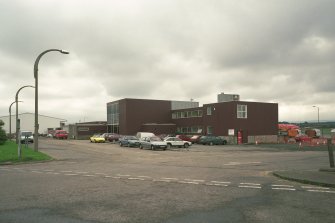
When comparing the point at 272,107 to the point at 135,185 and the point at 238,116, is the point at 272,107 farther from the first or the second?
the point at 135,185

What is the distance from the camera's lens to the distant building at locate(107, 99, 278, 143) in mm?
57188

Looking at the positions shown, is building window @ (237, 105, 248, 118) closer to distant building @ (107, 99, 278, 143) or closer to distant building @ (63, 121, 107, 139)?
distant building @ (107, 99, 278, 143)

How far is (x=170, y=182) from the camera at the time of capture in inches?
521


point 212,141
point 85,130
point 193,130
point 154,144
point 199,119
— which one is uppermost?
point 199,119

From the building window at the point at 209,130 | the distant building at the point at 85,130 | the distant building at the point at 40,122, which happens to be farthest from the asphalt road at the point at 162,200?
the distant building at the point at 40,122

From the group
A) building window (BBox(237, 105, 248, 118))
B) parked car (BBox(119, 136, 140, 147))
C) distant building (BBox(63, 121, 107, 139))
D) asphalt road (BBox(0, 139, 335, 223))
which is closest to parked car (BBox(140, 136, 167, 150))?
parked car (BBox(119, 136, 140, 147))

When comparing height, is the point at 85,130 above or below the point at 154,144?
above

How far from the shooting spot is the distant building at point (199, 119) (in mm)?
57188

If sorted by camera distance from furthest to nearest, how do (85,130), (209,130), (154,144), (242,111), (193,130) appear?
1. (85,130)
2. (193,130)
3. (209,130)
4. (242,111)
5. (154,144)

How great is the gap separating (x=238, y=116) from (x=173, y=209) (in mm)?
49529

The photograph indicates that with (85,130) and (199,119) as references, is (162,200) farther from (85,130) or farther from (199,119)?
A: (85,130)

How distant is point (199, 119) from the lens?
210ft

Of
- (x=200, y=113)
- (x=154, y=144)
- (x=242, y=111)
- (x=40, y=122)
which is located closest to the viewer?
(x=154, y=144)

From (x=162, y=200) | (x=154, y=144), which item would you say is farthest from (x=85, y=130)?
(x=162, y=200)
